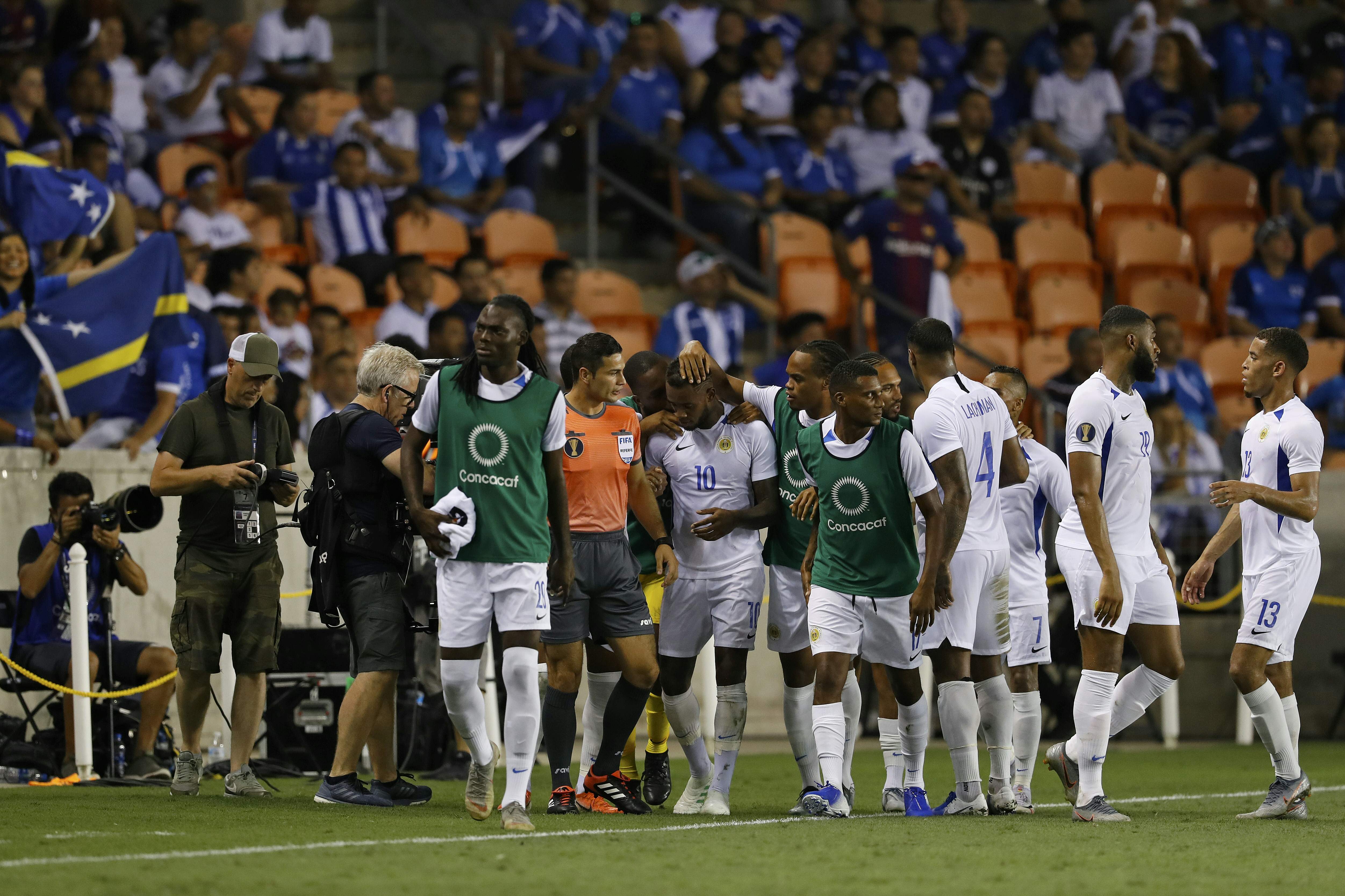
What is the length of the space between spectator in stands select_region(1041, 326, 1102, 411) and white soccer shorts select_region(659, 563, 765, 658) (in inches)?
212

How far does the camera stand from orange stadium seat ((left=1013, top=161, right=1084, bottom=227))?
1877 centimetres

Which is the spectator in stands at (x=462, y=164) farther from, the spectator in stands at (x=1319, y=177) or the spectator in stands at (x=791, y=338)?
the spectator in stands at (x=1319, y=177)

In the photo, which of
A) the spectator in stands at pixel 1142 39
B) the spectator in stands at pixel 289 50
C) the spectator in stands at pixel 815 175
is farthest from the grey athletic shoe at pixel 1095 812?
the spectator in stands at pixel 1142 39

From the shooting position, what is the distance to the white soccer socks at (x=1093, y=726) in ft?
25.3

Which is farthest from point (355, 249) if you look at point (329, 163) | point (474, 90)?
point (474, 90)

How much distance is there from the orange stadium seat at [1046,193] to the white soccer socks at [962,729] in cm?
1169

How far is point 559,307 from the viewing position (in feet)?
47.9

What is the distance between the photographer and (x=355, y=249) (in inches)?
597

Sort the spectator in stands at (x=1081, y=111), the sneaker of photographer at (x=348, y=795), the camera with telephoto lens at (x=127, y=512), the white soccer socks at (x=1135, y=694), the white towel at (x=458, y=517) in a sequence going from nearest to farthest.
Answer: the white towel at (x=458, y=517), the white soccer socks at (x=1135, y=694), the sneaker of photographer at (x=348, y=795), the camera with telephoto lens at (x=127, y=512), the spectator in stands at (x=1081, y=111)

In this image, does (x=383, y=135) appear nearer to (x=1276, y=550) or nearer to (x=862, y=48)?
(x=862, y=48)

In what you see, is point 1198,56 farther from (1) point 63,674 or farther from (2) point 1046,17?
(1) point 63,674

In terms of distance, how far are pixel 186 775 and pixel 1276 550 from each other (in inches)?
214

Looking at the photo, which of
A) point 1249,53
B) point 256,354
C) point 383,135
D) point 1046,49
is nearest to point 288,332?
point 383,135

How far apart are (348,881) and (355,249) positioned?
1023cm
